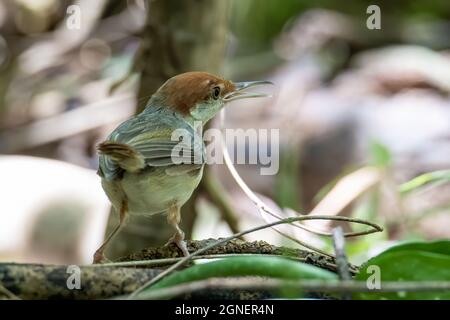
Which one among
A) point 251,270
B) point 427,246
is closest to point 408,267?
point 427,246

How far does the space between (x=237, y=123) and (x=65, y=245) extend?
189 centimetres

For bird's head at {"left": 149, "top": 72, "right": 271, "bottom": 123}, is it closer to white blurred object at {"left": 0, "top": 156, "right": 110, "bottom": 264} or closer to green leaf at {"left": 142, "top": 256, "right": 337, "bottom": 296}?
white blurred object at {"left": 0, "top": 156, "right": 110, "bottom": 264}

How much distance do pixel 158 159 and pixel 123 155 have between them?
6.4 inches

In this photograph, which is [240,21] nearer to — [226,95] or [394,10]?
[394,10]

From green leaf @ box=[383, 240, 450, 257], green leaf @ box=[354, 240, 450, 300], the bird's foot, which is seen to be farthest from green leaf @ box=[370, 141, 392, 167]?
green leaf @ box=[354, 240, 450, 300]

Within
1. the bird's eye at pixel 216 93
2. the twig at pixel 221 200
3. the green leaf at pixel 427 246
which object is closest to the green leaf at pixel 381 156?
the twig at pixel 221 200

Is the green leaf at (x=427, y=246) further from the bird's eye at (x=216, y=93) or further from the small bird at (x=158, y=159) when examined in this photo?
the bird's eye at (x=216, y=93)

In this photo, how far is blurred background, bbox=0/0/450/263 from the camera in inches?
155

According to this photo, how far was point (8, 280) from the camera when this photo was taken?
190cm

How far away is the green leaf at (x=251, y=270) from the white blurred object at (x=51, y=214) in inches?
90.0

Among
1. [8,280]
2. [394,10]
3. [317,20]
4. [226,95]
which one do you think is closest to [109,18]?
[317,20]

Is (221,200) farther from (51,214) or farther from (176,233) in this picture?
(176,233)

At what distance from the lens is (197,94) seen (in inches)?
124

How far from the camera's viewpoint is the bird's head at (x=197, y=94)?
310 cm
